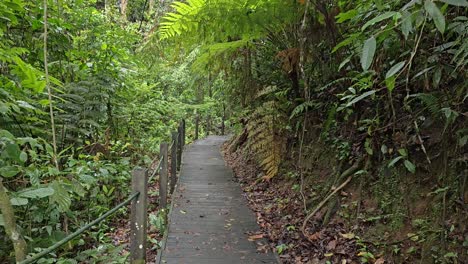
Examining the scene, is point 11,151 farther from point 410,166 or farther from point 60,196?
point 410,166

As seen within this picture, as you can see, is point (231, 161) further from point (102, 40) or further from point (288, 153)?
point (102, 40)

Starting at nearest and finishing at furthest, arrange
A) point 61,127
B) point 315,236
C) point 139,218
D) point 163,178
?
point 139,218 → point 315,236 → point 61,127 → point 163,178

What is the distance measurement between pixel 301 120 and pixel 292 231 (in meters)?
2.53

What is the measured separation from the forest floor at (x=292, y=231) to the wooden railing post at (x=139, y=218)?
5.67 feet

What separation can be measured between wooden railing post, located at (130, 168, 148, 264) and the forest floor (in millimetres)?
1729

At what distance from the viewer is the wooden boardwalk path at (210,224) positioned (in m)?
4.58

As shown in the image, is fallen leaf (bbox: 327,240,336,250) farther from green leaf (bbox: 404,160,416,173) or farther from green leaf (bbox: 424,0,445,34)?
green leaf (bbox: 424,0,445,34)

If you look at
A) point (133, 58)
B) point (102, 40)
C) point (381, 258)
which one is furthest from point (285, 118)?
point (381, 258)

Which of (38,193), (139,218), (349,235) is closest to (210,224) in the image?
(349,235)

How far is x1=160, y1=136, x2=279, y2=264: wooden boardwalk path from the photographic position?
180 inches

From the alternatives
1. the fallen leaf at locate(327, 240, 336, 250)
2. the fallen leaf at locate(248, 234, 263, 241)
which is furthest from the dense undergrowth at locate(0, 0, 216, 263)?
the fallen leaf at locate(327, 240, 336, 250)

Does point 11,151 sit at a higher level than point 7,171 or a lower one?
higher

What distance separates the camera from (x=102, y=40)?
21.3ft

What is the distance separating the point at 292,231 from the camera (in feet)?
16.6
